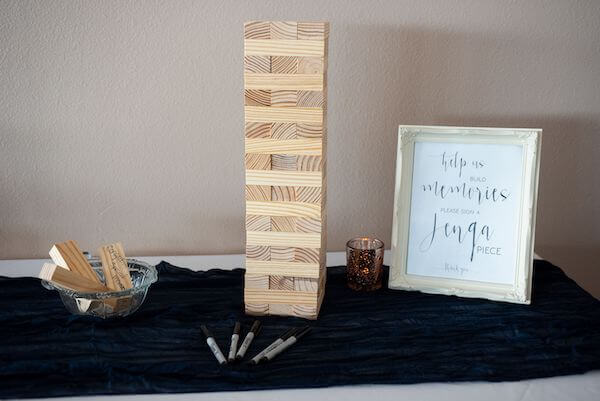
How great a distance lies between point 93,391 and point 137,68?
0.65 metres

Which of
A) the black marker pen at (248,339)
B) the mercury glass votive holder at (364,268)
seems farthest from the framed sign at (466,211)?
the black marker pen at (248,339)

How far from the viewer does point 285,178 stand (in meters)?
1.07

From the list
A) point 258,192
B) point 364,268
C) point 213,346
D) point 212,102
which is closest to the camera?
point 213,346

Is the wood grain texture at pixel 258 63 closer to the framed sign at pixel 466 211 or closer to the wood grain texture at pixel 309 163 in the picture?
the wood grain texture at pixel 309 163

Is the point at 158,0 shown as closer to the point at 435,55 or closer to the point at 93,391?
the point at 435,55

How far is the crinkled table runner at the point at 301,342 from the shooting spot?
91 centimetres

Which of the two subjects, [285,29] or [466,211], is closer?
[285,29]

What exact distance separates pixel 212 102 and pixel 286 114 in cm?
32

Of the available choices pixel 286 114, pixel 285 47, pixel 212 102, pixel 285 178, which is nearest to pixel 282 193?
pixel 285 178

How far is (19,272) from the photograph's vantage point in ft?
4.18

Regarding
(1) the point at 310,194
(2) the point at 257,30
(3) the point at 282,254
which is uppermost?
(2) the point at 257,30

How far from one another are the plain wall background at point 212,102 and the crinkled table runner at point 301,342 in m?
0.20

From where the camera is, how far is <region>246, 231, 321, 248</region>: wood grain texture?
109cm

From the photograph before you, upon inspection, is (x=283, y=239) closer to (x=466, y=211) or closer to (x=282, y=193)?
(x=282, y=193)
